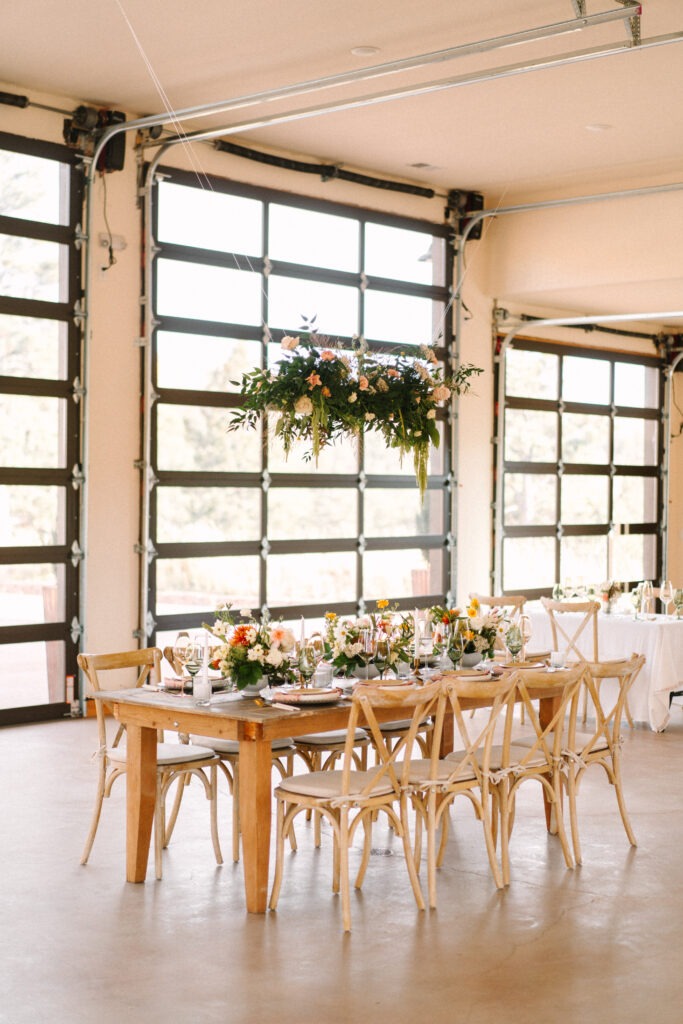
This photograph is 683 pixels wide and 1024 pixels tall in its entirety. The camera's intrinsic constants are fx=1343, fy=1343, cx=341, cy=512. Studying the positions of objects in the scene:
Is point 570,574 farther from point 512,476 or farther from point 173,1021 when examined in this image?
point 173,1021

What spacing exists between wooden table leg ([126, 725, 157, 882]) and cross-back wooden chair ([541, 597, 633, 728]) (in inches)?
153

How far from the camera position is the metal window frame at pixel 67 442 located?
28.8ft

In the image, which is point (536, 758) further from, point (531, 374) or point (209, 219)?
point (531, 374)

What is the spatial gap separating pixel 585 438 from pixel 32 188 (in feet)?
22.3

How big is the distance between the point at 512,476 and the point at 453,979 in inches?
342

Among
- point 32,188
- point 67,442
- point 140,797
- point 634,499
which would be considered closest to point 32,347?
point 67,442

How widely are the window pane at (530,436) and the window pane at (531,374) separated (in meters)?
0.20

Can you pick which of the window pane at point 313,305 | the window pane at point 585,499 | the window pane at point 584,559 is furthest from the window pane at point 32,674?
the window pane at point 585,499

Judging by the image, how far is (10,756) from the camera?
25.6ft

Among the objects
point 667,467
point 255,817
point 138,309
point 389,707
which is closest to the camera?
point 255,817

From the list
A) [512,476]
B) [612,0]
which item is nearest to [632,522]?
[512,476]

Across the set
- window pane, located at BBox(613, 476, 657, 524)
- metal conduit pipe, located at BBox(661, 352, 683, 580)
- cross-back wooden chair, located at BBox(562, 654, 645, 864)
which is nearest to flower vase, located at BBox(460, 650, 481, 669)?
cross-back wooden chair, located at BBox(562, 654, 645, 864)

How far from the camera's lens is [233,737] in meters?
5.12

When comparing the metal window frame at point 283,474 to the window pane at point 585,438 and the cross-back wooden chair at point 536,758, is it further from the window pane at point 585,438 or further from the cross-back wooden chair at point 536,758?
the cross-back wooden chair at point 536,758
